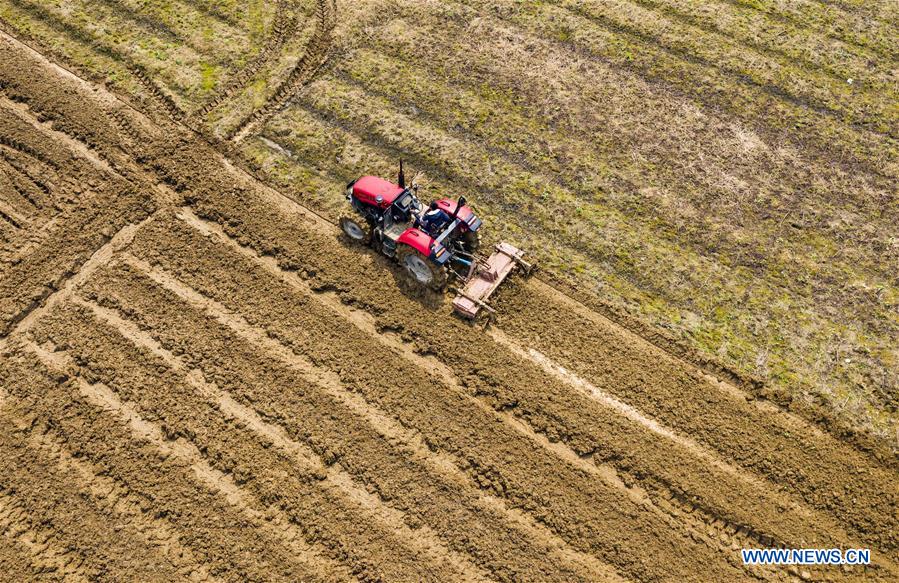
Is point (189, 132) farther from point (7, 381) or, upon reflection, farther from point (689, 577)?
point (689, 577)

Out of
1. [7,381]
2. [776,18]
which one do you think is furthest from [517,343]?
[776,18]

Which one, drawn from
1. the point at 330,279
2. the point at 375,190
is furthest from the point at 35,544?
the point at 375,190

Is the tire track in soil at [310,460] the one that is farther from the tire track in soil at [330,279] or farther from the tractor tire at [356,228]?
the tractor tire at [356,228]

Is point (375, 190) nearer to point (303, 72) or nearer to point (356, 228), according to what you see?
point (356, 228)

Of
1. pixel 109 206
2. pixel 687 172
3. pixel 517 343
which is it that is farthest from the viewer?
pixel 687 172

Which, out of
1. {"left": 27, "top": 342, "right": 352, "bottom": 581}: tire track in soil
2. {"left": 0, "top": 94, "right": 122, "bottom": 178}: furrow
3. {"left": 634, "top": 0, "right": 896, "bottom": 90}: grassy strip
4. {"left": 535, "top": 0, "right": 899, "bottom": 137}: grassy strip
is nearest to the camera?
{"left": 27, "top": 342, "right": 352, "bottom": 581}: tire track in soil

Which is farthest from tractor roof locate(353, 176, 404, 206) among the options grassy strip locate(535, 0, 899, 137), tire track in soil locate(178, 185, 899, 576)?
grassy strip locate(535, 0, 899, 137)

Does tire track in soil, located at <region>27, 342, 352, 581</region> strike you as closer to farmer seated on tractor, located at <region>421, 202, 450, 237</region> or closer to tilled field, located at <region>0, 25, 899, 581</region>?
tilled field, located at <region>0, 25, 899, 581</region>
